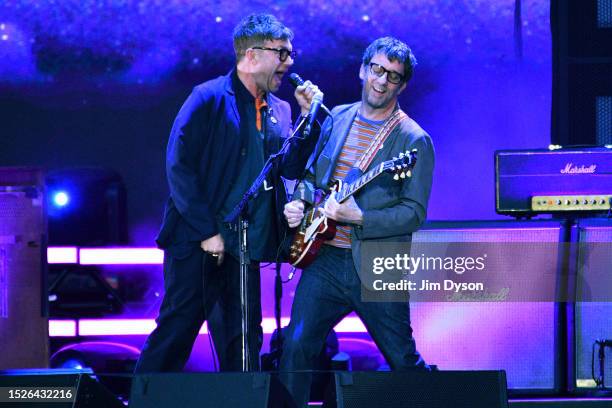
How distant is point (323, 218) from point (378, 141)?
44 centimetres

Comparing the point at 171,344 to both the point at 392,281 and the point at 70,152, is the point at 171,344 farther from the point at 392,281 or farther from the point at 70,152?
the point at 70,152

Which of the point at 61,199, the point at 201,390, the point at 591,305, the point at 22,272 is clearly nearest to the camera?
the point at 201,390

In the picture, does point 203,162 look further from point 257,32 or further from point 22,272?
point 22,272

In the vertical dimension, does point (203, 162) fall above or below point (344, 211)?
above

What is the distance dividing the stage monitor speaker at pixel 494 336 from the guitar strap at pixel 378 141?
3.18 ft

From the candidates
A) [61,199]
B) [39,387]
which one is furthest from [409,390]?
[61,199]

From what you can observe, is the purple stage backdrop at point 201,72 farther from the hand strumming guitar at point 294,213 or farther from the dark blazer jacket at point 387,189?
the hand strumming guitar at point 294,213

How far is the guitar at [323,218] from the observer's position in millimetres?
4422

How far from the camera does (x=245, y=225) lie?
4.32m

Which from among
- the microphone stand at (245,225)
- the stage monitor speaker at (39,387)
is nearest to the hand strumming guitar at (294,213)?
the microphone stand at (245,225)


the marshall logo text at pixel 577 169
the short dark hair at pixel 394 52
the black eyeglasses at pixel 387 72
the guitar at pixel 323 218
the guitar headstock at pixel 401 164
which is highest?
the short dark hair at pixel 394 52

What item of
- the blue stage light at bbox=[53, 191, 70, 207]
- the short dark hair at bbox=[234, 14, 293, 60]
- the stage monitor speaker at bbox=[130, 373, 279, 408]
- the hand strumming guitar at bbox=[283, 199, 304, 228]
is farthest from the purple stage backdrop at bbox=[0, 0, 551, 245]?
the stage monitor speaker at bbox=[130, 373, 279, 408]

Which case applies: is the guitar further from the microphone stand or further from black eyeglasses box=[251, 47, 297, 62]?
black eyeglasses box=[251, 47, 297, 62]

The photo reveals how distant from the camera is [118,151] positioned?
21.2 ft
